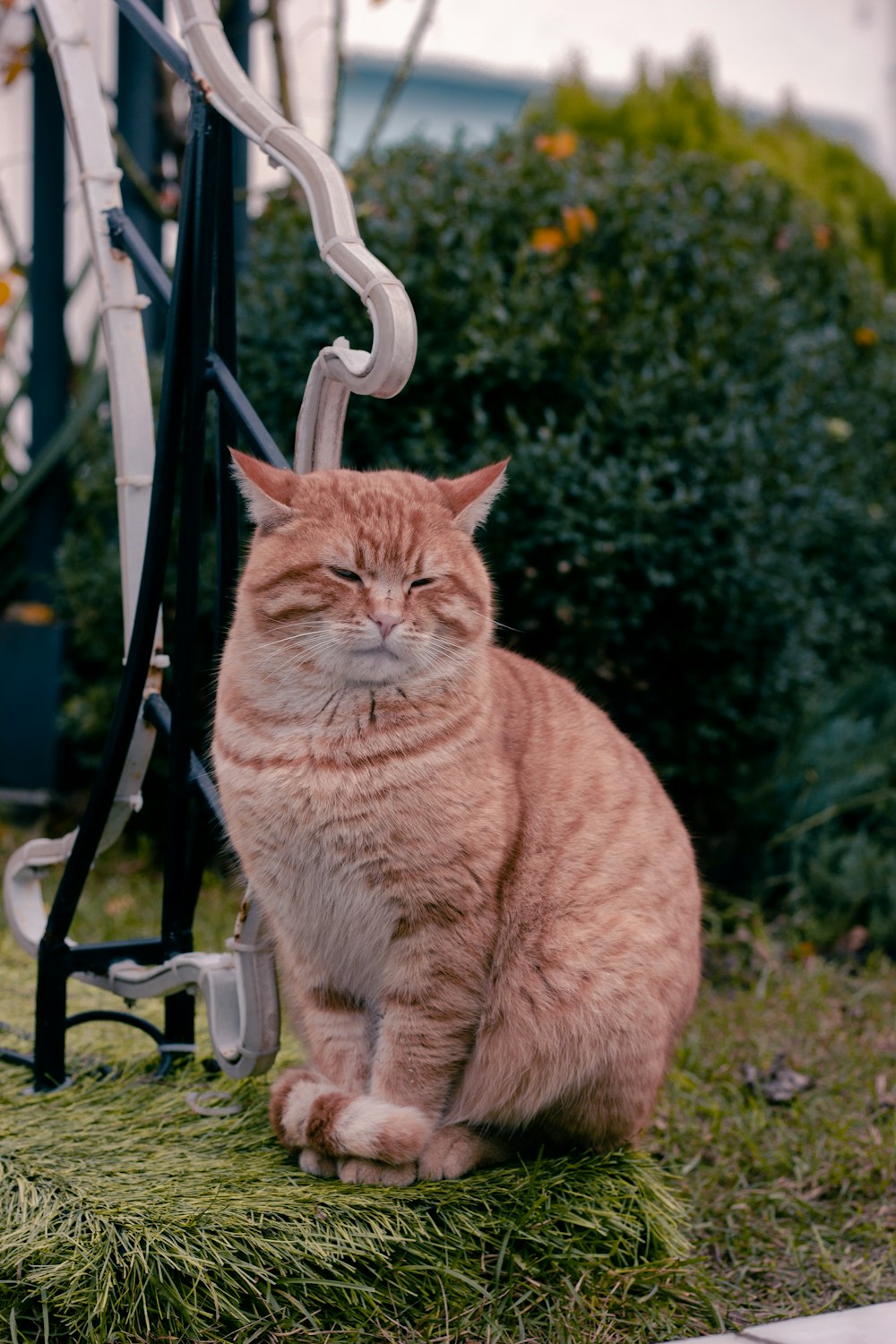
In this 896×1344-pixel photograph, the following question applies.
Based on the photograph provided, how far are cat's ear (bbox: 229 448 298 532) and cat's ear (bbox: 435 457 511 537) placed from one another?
0.77ft

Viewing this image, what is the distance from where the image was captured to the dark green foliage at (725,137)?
20.1 feet

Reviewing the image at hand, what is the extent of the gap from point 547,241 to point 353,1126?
2533 millimetres

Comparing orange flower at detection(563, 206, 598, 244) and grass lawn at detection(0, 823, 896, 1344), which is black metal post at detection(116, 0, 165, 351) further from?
grass lawn at detection(0, 823, 896, 1344)

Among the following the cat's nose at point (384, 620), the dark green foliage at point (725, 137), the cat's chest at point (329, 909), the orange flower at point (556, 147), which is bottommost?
the cat's chest at point (329, 909)

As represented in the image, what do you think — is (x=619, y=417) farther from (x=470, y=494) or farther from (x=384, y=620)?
(x=384, y=620)

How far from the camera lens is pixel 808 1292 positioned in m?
2.02

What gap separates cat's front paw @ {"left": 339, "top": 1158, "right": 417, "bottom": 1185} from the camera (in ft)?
6.09

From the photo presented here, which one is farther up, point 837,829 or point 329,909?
point 329,909

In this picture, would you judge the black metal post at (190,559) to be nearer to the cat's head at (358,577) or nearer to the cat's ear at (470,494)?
the cat's head at (358,577)

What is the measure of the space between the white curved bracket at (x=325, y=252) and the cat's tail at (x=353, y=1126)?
36.9 inches

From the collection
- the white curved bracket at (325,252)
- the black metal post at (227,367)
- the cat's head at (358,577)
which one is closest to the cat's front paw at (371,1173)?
the cat's head at (358,577)

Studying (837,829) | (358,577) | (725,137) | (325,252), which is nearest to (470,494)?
(358,577)

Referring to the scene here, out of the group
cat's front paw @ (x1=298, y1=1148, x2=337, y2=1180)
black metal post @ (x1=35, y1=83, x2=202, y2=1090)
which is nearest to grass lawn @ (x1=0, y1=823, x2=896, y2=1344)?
cat's front paw @ (x1=298, y1=1148, x2=337, y2=1180)

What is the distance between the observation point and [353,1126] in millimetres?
1829
